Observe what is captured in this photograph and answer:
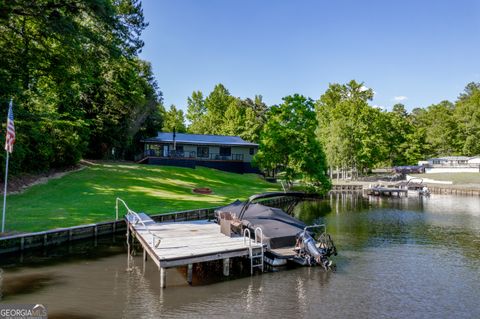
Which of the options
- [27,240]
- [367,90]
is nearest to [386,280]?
[27,240]

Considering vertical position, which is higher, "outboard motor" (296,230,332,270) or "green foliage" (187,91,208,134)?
"green foliage" (187,91,208,134)

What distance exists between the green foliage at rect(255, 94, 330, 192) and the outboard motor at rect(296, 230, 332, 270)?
83.2 feet

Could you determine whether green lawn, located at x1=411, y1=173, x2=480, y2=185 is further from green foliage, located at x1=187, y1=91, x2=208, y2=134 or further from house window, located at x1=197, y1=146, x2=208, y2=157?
green foliage, located at x1=187, y1=91, x2=208, y2=134

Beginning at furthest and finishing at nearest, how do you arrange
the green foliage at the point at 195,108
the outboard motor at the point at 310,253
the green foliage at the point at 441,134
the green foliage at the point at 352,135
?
the green foliage at the point at 195,108
the green foliage at the point at 441,134
the green foliage at the point at 352,135
the outboard motor at the point at 310,253

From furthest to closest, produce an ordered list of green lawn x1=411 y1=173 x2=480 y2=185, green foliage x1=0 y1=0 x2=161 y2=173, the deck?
1. green lawn x1=411 y1=173 x2=480 y2=185
2. the deck
3. green foliage x1=0 y1=0 x2=161 y2=173

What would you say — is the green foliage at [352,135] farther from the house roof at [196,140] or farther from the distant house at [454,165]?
the house roof at [196,140]

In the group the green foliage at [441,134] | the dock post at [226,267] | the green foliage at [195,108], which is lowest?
the dock post at [226,267]

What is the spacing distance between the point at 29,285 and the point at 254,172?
47.2 m

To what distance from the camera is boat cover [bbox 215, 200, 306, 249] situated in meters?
17.6

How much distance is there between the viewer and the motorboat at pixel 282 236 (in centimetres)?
1638

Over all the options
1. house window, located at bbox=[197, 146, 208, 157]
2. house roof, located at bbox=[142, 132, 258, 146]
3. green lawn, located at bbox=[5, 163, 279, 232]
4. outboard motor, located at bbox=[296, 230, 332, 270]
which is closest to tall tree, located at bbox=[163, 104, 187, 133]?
house roof, located at bbox=[142, 132, 258, 146]

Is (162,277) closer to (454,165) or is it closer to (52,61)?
(52,61)

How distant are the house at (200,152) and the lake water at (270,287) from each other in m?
31.6

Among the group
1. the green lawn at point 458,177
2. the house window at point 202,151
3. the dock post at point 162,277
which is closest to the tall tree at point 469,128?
the green lawn at point 458,177
